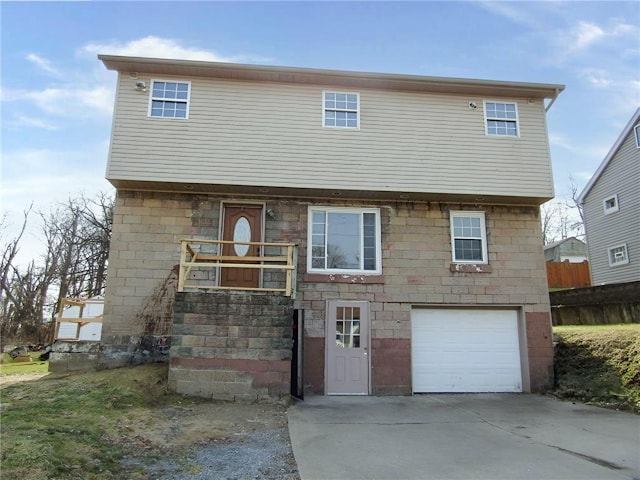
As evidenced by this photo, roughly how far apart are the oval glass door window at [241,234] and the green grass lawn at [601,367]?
25.8ft

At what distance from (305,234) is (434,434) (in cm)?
540

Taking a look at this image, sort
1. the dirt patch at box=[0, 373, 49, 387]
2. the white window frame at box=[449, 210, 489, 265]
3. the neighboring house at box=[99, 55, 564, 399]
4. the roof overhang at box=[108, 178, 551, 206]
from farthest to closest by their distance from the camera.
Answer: the white window frame at box=[449, 210, 489, 265] < the roof overhang at box=[108, 178, 551, 206] < the neighboring house at box=[99, 55, 564, 399] < the dirt patch at box=[0, 373, 49, 387]

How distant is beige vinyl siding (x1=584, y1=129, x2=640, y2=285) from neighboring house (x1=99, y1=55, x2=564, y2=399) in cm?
1015

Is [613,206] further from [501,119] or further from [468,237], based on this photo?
[468,237]

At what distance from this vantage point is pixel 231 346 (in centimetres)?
850

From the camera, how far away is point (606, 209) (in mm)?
20188

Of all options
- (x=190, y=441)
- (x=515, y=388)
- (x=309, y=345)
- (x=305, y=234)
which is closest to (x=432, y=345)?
(x=515, y=388)

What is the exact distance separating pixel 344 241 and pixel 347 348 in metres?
2.52

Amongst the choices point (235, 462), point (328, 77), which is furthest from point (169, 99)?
point (235, 462)

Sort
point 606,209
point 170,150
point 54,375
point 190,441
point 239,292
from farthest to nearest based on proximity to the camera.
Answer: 1. point 606,209
2. point 170,150
3. point 54,375
4. point 239,292
5. point 190,441

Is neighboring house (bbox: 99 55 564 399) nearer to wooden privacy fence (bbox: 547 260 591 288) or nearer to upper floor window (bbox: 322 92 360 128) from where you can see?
upper floor window (bbox: 322 92 360 128)

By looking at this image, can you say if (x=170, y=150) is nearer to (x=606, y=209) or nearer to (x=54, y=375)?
(x=54, y=375)

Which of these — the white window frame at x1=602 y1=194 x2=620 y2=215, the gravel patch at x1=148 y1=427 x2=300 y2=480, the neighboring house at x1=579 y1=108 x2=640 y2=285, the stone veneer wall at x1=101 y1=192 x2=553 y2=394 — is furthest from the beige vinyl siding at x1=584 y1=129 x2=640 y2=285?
the gravel patch at x1=148 y1=427 x2=300 y2=480

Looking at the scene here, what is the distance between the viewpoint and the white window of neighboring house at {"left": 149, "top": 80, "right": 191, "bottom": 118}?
10.5 meters
